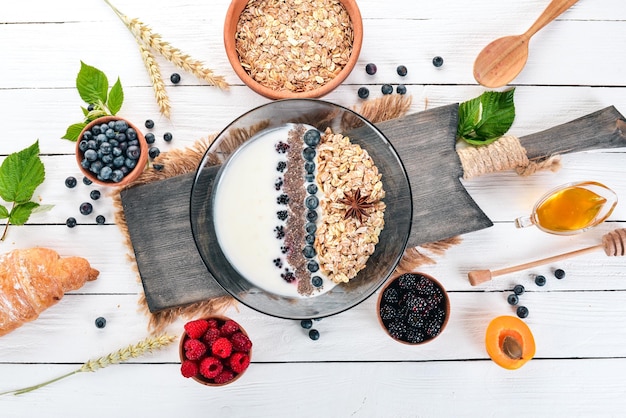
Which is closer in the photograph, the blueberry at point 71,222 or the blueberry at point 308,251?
the blueberry at point 308,251

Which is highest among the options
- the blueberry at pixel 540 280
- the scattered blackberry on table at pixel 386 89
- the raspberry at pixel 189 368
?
the scattered blackberry on table at pixel 386 89

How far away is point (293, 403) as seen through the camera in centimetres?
172

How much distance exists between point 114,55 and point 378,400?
4.60ft

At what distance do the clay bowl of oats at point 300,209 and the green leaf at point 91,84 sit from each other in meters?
0.41

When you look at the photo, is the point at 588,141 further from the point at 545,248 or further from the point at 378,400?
the point at 378,400

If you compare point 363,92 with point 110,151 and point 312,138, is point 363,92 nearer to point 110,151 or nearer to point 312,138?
point 312,138

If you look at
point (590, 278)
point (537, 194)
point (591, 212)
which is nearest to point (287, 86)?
point (537, 194)

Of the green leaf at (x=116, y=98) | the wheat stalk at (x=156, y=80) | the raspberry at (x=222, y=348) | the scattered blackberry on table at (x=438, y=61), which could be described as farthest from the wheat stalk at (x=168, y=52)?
the raspberry at (x=222, y=348)

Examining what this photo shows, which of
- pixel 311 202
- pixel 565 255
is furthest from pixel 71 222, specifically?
pixel 565 255

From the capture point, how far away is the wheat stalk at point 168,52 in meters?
1.65

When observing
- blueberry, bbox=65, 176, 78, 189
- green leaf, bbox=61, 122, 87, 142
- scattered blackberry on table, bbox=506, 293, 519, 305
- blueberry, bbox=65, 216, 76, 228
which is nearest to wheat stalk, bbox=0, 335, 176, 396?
blueberry, bbox=65, 216, 76, 228

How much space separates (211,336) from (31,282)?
0.55 metres

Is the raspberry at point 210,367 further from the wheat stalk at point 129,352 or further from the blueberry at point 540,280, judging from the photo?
the blueberry at point 540,280

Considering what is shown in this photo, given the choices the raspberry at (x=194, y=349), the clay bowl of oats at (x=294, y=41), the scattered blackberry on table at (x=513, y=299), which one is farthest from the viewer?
the scattered blackberry on table at (x=513, y=299)
